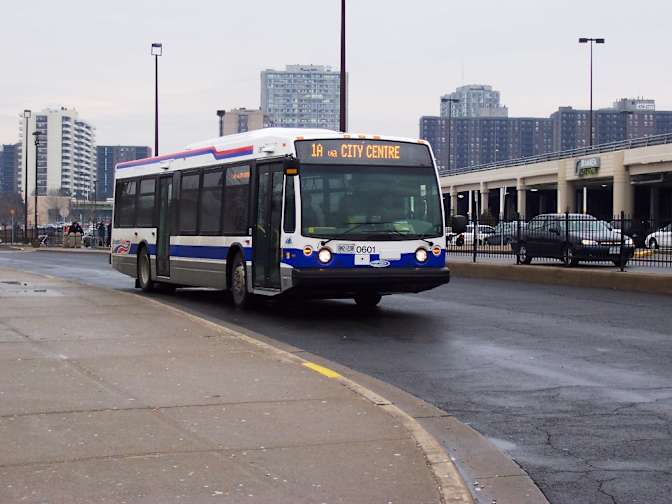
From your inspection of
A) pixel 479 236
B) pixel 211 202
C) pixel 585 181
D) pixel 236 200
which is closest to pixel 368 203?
pixel 236 200

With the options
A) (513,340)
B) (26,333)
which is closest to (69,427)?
(26,333)

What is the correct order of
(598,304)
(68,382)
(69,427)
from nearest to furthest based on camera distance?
(69,427) → (68,382) → (598,304)

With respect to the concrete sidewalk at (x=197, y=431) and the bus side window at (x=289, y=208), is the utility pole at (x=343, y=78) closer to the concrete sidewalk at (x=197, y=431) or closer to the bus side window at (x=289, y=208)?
the bus side window at (x=289, y=208)

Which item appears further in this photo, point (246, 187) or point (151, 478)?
point (246, 187)

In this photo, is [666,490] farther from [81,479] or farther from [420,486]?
[81,479]

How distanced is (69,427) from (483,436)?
9.43 ft

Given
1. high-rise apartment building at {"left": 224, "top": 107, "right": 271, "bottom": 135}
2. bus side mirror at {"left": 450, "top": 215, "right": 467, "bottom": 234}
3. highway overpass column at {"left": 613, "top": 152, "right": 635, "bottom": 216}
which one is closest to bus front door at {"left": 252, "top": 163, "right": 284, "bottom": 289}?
bus side mirror at {"left": 450, "top": 215, "right": 467, "bottom": 234}

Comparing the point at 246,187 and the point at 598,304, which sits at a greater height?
the point at 246,187

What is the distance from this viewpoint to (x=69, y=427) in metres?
7.13

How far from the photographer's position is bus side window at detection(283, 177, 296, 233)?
15.7 meters

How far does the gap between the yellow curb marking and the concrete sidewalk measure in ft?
0.08

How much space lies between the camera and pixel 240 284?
17422mm

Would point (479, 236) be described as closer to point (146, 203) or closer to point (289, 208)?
point (146, 203)

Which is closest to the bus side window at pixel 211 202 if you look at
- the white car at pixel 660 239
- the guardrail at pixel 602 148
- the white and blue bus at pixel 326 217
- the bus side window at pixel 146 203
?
the white and blue bus at pixel 326 217
